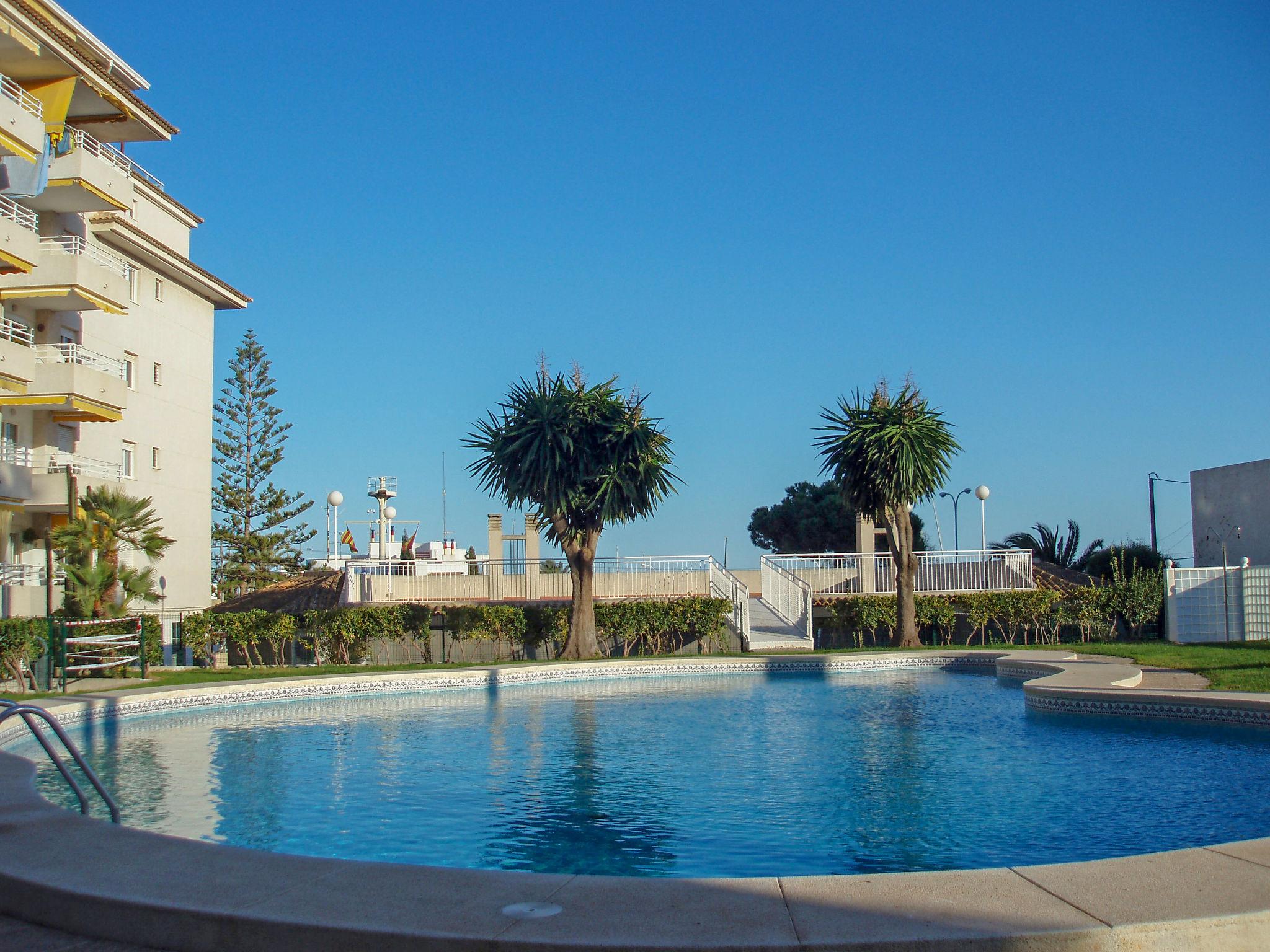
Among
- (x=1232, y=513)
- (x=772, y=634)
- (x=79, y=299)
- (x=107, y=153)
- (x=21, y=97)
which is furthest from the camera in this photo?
(x=1232, y=513)

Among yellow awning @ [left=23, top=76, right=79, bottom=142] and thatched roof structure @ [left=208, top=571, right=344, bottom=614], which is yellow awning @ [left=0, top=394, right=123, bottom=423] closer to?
yellow awning @ [left=23, top=76, right=79, bottom=142]

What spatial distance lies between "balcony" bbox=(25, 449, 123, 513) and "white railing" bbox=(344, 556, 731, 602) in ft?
20.7

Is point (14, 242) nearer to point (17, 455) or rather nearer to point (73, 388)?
point (73, 388)

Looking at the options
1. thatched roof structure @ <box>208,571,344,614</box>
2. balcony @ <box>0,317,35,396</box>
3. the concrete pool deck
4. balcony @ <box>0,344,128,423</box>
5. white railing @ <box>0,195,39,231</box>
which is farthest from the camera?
thatched roof structure @ <box>208,571,344,614</box>

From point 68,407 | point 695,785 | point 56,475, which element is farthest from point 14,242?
point 695,785

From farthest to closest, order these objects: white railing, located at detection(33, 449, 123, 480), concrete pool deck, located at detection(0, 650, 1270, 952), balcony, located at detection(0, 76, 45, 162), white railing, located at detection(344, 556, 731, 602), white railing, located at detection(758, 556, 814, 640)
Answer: white railing, located at detection(344, 556, 731, 602) → white railing, located at detection(758, 556, 814, 640) → white railing, located at detection(33, 449, 123, 480) → balcony, located at detection(0, 76, 45, 162) → concrete pool deck, located at detection(0, 650, 1270, 952)

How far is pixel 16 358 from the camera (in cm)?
2170

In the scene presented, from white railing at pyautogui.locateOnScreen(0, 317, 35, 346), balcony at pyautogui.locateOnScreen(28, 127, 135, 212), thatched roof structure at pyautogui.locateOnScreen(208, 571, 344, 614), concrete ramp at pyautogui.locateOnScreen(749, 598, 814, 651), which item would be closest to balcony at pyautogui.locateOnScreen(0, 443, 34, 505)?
white railing at pyautogui.locateOnScreen(0, 317, 35, 346)

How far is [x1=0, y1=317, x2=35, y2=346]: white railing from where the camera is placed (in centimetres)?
2256

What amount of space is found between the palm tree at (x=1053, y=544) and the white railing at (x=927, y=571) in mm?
14773

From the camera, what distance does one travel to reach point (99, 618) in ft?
61.2

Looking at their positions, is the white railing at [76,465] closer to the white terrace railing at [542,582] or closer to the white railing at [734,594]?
the white terrace railing at [542,582]

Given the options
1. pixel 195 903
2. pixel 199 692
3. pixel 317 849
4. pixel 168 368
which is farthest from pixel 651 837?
pixel 168 368

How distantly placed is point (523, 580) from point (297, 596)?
7313 millimetres
